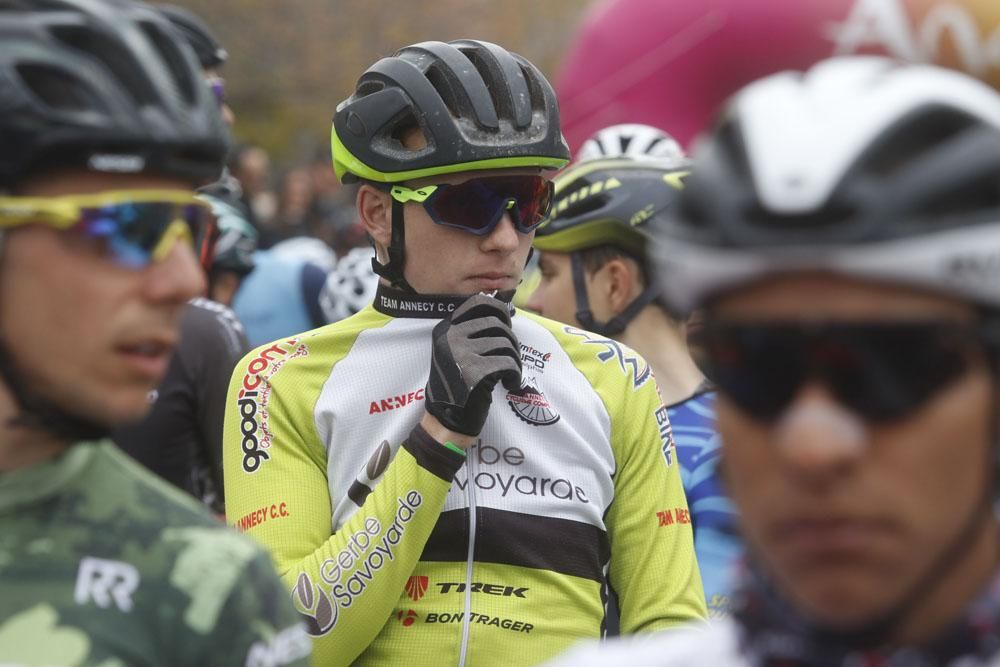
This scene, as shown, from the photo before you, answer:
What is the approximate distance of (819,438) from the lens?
73.8 inches

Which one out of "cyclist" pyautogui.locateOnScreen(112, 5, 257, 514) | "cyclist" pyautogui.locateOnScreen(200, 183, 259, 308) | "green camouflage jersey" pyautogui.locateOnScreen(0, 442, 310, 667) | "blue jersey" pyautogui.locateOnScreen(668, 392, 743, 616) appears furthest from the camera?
"cyclist" pyautogui.locateOnScreen(200, 183, 259, 308)

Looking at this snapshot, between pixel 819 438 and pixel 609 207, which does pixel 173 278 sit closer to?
pixel 819 438

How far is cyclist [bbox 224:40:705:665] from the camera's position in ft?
12.5

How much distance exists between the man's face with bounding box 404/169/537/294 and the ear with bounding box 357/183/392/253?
0.42 ft

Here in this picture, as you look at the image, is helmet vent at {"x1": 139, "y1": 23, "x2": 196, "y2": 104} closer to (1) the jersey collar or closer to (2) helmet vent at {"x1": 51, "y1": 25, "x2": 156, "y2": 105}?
(2) helmet vent at {"x1": 51, "y1": 25, "x2": 156, "y2": 105}

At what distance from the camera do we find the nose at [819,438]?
1.86 metres

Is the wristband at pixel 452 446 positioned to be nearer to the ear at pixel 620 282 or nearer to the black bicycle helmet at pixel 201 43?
the ear at pixel 620 282

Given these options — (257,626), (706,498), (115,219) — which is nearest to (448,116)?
(706,498)

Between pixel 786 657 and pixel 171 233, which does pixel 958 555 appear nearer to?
pixel 786 657

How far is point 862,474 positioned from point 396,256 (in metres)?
2.52

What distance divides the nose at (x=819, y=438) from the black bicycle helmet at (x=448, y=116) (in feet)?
7.68

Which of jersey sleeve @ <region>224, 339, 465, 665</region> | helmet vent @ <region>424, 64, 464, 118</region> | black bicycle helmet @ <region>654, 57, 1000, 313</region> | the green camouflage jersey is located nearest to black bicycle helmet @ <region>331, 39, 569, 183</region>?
helmet vent @ <region>424, 64, 464, 118</region>

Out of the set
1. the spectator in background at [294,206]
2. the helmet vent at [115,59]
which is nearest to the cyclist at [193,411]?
the helmet vent at [115,59]

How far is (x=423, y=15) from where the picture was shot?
29.9 m
